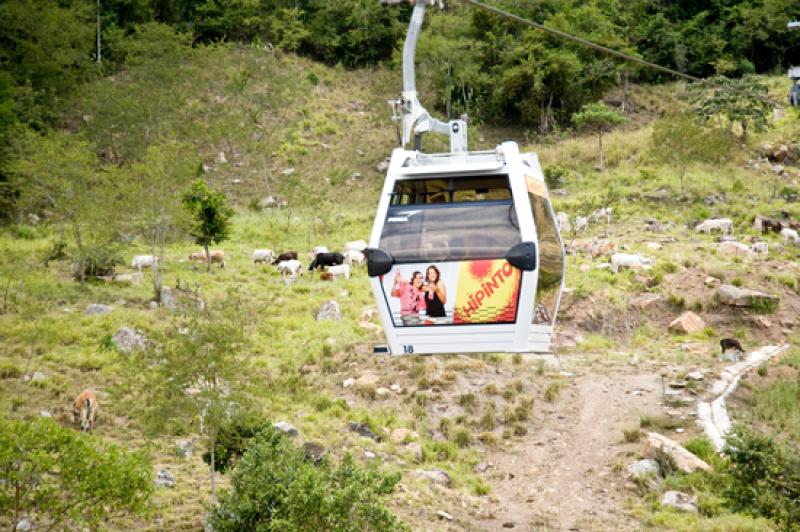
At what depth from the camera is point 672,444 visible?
54.2ft

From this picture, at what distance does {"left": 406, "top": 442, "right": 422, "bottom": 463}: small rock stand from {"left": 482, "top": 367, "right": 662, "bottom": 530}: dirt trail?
5.16 feet

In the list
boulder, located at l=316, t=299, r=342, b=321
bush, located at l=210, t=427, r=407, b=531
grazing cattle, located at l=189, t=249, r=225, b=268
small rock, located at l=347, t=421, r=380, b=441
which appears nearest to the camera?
bush, located at l=210, t=427, r=407, b=531

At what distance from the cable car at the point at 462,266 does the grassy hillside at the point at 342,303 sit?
4423mm

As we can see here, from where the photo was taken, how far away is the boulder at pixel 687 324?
77.7ft

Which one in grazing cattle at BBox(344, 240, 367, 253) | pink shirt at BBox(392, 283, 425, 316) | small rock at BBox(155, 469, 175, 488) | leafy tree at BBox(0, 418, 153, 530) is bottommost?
grazing cattle at BBox(344, 240, 367, 253)

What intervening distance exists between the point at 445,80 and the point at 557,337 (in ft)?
99.7

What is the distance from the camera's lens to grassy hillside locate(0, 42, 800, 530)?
1652 cm

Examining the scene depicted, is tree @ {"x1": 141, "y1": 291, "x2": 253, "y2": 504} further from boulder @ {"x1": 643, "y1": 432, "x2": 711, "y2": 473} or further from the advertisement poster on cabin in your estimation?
boulder @ {"x1": 643, "y1": 432, "x2": 711, "y2": 473}

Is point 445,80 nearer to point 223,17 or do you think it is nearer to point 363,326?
→ point 223,17

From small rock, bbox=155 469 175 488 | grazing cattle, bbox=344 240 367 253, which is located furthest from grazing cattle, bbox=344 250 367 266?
small rock, bbox=155 469 175 488

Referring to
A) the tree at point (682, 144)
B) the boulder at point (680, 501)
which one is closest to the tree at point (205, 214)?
the boulder at point (680, 501)

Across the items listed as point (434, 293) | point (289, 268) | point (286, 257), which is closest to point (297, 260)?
point (286, 257)

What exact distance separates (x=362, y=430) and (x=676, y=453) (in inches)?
248

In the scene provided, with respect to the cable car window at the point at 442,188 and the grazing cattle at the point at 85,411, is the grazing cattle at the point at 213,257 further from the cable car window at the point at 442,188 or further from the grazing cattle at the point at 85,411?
the cable car window at the point at 442,188
